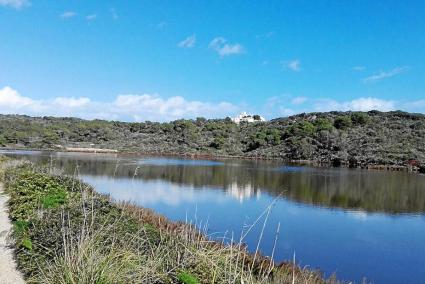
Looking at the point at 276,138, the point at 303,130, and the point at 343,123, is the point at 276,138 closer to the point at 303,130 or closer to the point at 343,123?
the point at 303,130

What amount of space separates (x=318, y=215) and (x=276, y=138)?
6990 cm

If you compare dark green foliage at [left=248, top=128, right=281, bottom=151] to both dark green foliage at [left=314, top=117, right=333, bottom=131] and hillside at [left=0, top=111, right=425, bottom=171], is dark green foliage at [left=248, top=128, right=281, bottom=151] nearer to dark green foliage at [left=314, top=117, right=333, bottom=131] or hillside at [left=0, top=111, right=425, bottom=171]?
hillside at [left=0, top=111, right=425, bottom=171]

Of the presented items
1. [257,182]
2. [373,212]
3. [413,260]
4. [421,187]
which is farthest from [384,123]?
[413,260]

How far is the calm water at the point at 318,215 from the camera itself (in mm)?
12719

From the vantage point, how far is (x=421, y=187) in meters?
35.0

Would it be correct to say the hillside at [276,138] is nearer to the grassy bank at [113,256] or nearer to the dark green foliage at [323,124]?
the dark green foliage at [323,124]

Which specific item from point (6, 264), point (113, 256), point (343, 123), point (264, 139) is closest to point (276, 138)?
point (264, 139)

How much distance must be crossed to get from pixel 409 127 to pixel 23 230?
8283 centimetres

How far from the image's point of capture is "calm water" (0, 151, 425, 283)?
12.7 meters

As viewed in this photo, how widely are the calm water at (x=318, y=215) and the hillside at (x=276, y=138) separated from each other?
34.1 meters

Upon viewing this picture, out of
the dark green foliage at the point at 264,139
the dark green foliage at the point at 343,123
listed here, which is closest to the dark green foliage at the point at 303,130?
the dark green foliage at the point at 264,139

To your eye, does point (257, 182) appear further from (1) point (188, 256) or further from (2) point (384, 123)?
(2) point (384, 123)

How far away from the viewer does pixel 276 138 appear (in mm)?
89625

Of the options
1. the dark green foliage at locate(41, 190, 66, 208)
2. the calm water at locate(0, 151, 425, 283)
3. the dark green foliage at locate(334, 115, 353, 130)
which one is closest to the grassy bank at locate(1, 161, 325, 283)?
the dark green foliage at locate(41, 190, 66, 208)
